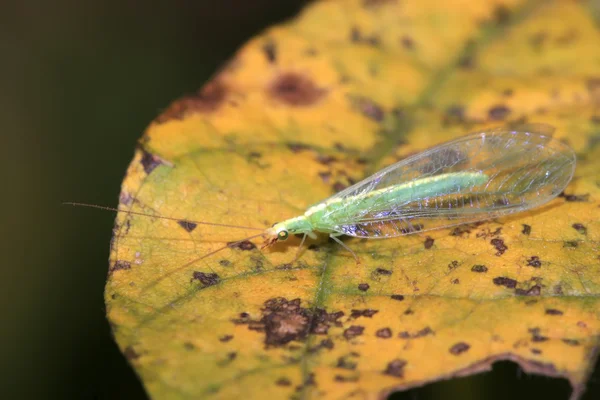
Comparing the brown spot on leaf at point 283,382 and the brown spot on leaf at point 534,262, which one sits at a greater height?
the brown spot on leaf at point 534,262

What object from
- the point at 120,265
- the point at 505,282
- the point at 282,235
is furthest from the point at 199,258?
the point at 505,282

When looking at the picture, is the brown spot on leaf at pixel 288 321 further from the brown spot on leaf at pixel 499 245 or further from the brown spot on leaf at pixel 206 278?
the brown spot on leaf at pixel 499 245

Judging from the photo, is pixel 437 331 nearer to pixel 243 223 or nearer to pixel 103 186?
pixel 243 223

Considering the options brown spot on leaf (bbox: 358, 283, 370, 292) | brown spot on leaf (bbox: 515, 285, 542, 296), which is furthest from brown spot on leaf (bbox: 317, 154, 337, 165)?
brown spot on leaf (bbox: 515, 285, 542, 296)

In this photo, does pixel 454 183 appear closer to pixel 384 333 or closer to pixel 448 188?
pixel 448 188

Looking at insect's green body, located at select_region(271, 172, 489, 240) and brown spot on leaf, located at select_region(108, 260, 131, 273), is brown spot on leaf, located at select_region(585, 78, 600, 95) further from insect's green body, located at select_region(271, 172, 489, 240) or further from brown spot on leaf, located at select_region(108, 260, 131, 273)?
brown spot on leaf, located at select_region(108, 260, 131, 273)


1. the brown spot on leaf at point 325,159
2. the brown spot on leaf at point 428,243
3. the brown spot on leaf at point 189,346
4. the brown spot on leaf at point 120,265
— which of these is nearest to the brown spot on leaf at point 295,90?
the brown spot on leaf at point 325,159
